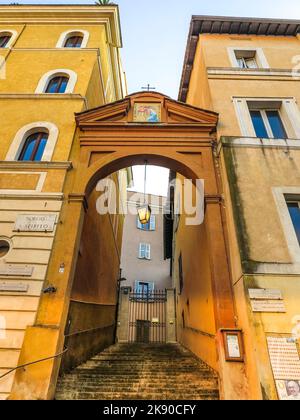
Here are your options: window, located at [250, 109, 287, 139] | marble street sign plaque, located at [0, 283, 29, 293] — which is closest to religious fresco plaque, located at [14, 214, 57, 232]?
marble street sign plaque, located at [0, 283, 29, 293]

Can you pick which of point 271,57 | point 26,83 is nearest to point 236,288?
point 271,57

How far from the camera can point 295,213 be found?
673cm

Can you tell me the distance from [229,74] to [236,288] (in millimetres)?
8088

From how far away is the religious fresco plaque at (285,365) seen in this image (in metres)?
4.65

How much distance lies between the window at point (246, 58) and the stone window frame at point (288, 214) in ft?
22.8

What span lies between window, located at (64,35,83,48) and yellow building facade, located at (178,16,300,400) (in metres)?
5.37

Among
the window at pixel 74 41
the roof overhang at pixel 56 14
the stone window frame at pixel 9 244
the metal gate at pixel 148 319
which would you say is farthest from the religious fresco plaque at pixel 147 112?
the metal gate at pixel 148 319

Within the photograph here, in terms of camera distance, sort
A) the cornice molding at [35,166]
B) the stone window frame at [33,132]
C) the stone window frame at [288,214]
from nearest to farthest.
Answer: the stone window frame at [288,214]
the cornice molding at [35,166]
the stone window frame at [33,132]

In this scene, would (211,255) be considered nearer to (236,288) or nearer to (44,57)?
(236,288)

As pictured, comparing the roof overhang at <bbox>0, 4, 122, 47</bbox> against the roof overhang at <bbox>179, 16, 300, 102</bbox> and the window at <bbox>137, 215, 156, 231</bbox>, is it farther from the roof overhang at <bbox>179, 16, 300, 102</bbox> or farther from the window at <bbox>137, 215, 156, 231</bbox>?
the window at <bbox>137, 215, 156, 231</bbox>

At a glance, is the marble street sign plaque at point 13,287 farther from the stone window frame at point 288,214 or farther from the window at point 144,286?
the window at point 144,286

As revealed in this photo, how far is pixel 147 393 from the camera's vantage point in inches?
212

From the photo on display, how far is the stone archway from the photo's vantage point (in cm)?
546

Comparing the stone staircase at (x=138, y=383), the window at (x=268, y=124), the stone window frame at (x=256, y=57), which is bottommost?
the stone staircase at (x=138, y=383)
